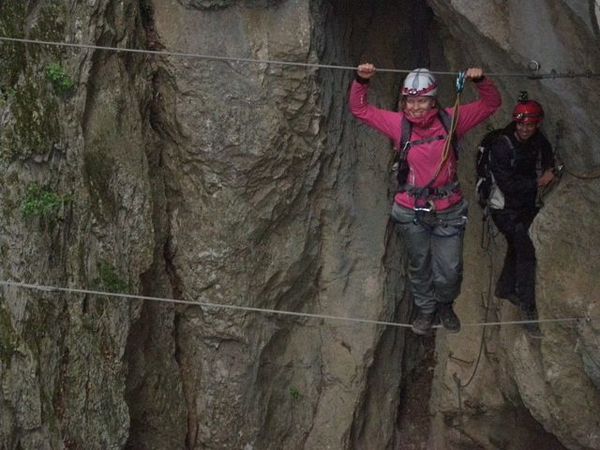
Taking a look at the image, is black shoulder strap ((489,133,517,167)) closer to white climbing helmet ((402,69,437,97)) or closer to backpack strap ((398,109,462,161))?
backpack strap ((398,109,462,161))

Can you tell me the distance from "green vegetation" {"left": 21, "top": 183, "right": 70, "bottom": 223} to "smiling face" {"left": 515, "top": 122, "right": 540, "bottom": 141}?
3585mm

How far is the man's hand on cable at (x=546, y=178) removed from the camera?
7.31m

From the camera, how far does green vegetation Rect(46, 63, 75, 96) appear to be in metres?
7.21

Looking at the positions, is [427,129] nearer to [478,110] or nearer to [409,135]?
[409,135]

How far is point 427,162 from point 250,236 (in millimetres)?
2437

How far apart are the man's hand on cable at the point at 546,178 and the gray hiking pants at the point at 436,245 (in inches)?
37.7

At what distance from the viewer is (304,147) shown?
8.44 metres

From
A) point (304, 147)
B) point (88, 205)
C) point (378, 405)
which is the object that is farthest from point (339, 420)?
point (88, 205)

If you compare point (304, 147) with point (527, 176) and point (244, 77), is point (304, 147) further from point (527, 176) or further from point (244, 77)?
point (527, 176)

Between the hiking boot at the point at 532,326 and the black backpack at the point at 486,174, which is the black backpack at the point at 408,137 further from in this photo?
the hiking boot at the point at 532,326

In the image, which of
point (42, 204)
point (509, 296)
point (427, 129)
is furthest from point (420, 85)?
point (42, 204)

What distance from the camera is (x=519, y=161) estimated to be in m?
7.27

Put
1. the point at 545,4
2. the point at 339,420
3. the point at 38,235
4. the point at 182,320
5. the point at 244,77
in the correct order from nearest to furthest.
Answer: the point at 545,4
the point at 38,235
the point at 244,77
the point at 182,320
the point at 339,420

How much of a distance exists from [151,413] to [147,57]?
3.22 metres
